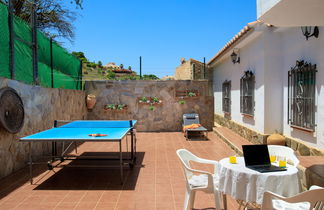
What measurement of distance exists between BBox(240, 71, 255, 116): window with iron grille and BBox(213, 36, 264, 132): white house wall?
0.72 ft

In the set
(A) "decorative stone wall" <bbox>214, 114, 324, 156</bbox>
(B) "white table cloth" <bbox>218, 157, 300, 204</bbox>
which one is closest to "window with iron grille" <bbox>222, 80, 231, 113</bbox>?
(A) "decorative stone wall" <bbox>214, 114, 324, 156</bbox>

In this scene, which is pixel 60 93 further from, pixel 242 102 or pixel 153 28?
pixel 153 28

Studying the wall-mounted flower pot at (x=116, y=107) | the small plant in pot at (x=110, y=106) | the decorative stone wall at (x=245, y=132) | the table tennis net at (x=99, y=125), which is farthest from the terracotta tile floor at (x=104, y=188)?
the small plant in pot at (x=110, y=106)

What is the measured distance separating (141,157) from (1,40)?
4.38 metres

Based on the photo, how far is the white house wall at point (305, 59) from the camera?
199 inches

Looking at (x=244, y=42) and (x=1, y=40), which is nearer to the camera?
(x=1, y=40)

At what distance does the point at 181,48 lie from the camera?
1717cm

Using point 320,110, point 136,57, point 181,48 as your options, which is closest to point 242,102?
point 320,110

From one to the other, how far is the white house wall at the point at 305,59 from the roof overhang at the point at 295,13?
1753 mm

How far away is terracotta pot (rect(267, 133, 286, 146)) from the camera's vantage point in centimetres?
655

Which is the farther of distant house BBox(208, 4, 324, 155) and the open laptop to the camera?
distant house BBox(208, 4, 324, 155)

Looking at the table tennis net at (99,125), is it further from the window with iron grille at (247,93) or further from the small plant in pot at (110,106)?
the small plant in pot at (110,106)

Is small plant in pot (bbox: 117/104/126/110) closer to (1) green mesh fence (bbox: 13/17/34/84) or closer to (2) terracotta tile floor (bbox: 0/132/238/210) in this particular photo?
(2) terracotta tile floor (bbox: 0/132/238/210)

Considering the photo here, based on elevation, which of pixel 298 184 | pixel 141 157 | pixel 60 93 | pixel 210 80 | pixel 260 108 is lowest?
pixel 141 157
